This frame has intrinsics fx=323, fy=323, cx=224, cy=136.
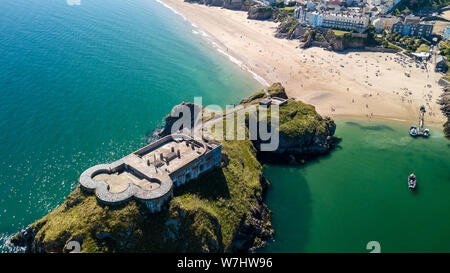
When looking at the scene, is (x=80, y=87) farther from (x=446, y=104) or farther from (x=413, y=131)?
(x=446, y=104)

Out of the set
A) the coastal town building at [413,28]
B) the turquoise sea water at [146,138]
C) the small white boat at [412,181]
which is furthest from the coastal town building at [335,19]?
the small white boat at [412,181]

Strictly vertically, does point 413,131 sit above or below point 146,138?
below

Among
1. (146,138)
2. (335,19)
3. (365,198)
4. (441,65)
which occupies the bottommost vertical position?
(365,198)

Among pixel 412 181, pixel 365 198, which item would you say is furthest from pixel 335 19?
pixel 365 198

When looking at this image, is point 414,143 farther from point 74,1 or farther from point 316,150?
point 74,1

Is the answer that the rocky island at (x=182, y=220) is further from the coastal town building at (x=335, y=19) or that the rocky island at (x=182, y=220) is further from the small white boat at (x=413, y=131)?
the coastal town building at (x=335, y=19)

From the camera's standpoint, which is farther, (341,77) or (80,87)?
(341,77)

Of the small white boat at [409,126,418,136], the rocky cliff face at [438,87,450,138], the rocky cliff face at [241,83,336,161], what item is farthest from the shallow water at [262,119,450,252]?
the rocky cliff face at [438,87,450,138]
